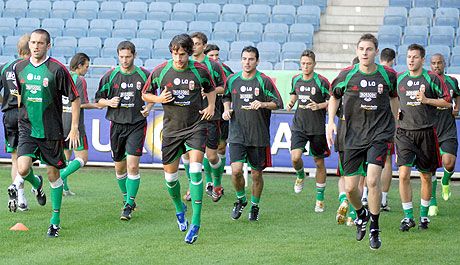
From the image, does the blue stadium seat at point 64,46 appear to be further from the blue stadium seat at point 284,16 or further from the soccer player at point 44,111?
the soccer player at point 44,111

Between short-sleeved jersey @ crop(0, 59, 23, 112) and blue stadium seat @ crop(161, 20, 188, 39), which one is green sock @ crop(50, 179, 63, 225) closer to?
short-sleeved jersey @ crop(0, 59, 23, 112)

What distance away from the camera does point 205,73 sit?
10891 millimetres

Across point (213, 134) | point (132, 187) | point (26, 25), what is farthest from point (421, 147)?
point (26, 25)

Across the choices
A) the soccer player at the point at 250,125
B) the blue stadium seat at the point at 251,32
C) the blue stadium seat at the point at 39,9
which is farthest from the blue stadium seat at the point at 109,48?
the soccer player at the point at 250,125

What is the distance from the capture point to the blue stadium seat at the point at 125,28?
24.4 meters

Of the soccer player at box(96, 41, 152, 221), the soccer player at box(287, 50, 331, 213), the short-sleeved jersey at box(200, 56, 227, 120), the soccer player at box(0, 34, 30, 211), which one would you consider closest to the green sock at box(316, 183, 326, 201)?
the soccer player at box(287, 50, 331, 213)

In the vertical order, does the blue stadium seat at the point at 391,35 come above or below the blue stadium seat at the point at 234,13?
below

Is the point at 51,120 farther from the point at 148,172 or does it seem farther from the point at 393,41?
the point at 393,41

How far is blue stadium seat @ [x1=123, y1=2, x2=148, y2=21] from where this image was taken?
25.2 metres

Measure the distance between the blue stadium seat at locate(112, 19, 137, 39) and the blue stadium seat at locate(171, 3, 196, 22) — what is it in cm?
104

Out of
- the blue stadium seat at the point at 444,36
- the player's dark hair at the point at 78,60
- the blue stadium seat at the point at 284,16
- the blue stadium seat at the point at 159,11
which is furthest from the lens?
the blue stadium seat at the point at 159,11

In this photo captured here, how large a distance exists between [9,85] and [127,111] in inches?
59.5

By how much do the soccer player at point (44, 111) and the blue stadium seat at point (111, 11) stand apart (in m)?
14.5

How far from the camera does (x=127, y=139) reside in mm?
12812
